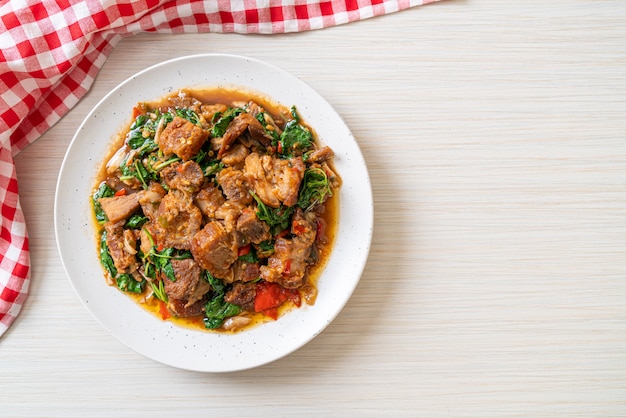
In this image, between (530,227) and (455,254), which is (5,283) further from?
(530,227)

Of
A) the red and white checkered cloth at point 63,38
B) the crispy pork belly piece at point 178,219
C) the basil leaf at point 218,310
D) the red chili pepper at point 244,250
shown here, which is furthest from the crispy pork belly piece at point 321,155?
the basil leaf at point 218,310

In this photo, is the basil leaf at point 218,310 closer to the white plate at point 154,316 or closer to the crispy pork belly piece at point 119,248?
the white plate at point 154,316

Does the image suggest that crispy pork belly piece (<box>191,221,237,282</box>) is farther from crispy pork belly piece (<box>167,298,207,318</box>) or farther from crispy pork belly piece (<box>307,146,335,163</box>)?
crispy pork belly piece (<box>307,146,335,163</box>)

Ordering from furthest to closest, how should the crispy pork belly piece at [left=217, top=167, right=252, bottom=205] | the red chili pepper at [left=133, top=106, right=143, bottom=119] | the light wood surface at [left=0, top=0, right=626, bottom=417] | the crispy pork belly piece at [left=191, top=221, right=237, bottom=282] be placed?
the light wood surface at [left=0, top=0, right=626, bottom=417], the red chili pepper at [left=133, top=106, right=143, bottom=119], the crispy pork belly piece at [left=217, top=167, right=252, bottom=205], the crispy pork belly piece at [left=191, top=221, right=237, bottom=282]

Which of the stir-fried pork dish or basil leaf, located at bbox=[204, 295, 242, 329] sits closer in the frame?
the stir-fried pork dish

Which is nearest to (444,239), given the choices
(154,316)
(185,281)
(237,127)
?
(237,127)

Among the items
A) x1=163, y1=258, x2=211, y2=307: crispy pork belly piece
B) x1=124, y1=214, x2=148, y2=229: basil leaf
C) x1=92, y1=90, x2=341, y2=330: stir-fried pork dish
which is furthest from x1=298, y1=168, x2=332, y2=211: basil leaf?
x1=124, y1=214, x2=148, y2=229: basil leaf

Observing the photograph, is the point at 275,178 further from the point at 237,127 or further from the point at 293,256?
the point at 293,256
